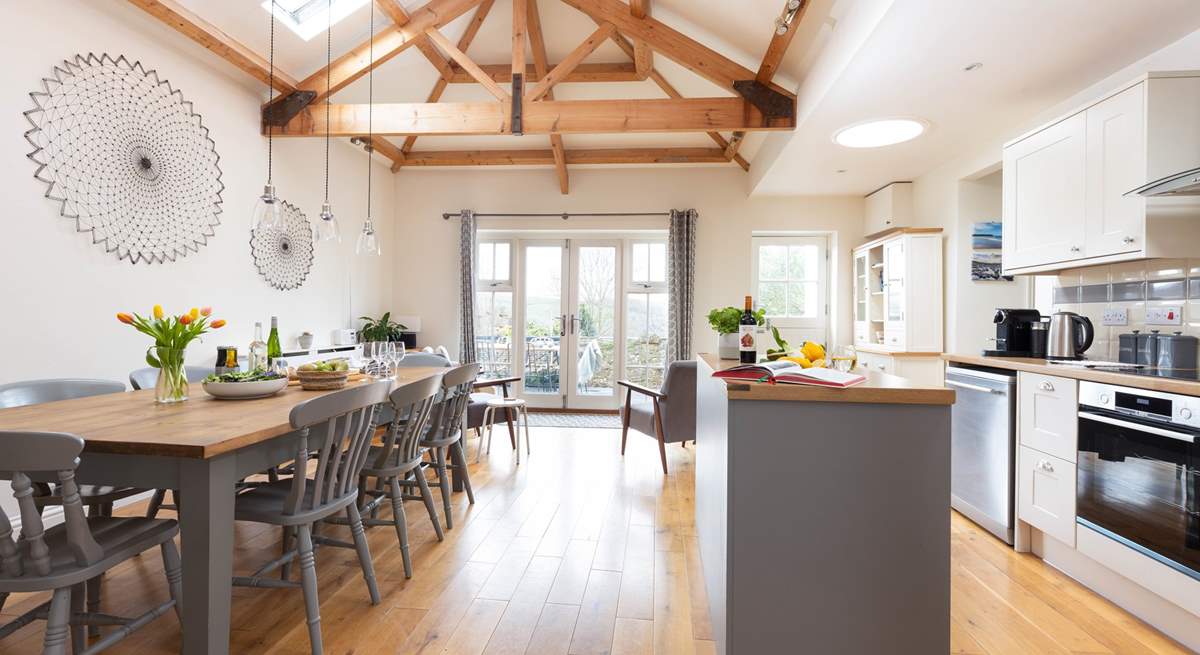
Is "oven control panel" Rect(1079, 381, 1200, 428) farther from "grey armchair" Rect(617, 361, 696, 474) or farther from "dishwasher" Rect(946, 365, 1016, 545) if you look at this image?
"grey armchair" Rect(617, 361, 696, 474)

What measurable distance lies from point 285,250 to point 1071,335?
542 centimetres

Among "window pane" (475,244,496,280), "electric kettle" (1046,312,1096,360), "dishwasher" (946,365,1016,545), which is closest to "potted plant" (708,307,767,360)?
"dishwasher" (946,365,1016,545)

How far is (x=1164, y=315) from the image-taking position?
2.44 m

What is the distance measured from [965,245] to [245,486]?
4.93 meters

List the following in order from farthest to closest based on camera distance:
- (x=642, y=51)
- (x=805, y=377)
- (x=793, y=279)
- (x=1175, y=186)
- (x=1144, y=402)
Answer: (x=793, y=279)
(x=642, y=51)
(x=1175, y=186)
(x=1144, y=402)
(x=805, y=377)

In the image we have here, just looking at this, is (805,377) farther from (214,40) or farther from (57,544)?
(214,40)

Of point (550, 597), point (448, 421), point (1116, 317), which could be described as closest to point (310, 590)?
point (550, 597)

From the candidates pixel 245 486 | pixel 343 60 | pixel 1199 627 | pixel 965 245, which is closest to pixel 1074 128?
pixel 965 245

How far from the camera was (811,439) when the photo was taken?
4.62 ft

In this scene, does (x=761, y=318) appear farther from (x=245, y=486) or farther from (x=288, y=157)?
(x=288, y=157)

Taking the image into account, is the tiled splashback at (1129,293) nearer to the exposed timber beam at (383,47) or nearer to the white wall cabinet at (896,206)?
the white wall cabinet at (896,206)

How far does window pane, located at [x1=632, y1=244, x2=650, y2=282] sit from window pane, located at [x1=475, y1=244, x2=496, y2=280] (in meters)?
1.69

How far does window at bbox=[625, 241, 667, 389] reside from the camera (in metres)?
6.09

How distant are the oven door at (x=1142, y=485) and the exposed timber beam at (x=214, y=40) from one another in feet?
16.9
